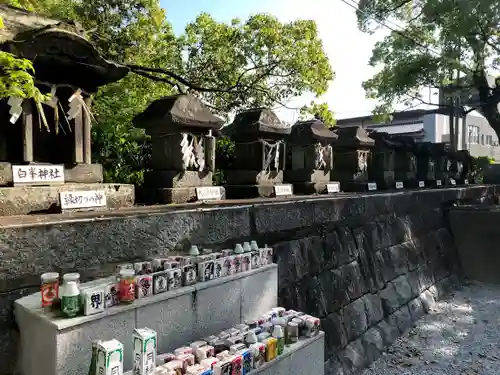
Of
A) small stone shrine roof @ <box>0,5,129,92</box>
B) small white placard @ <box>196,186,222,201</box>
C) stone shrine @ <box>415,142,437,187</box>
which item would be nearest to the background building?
→ stone shrine @ <box>415,142,437,187</box>

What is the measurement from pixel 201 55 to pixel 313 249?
7.90 metres

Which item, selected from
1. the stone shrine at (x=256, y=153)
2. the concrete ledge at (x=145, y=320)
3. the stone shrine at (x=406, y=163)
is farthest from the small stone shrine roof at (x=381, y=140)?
the concrete ledge at (x=145, y=320)

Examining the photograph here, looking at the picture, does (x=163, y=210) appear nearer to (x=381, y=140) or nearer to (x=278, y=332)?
(x=278, y=332)

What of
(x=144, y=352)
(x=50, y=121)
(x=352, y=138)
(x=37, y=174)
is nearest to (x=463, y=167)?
(x=352, y=138)

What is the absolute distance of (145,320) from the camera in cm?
256

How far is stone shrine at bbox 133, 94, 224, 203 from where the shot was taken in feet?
15.2

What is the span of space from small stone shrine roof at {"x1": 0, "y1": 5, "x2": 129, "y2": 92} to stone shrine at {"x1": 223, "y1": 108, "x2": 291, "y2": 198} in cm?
243

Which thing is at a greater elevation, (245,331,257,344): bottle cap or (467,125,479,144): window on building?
(467,125,479,144): window on building

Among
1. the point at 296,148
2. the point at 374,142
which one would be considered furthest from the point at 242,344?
the point at 374,142

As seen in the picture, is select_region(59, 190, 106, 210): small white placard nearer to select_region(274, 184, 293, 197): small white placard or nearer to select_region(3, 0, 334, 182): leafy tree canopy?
select_region(274, 184, 293, 197): small white placard

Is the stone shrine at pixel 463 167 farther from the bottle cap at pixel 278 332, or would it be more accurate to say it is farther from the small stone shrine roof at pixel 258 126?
the bottle cap at pixel 278 332

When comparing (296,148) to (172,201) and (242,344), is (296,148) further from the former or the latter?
(242,344)

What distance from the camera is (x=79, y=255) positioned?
2729 millimetres

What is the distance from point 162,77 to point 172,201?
7.36m
